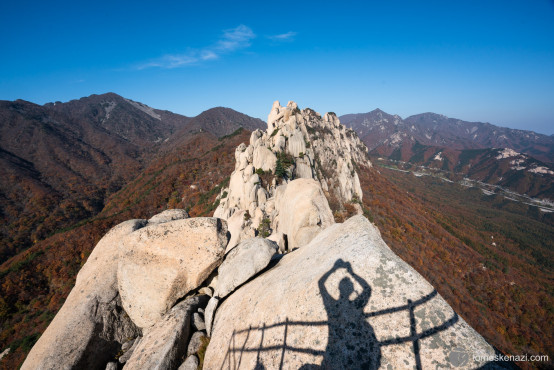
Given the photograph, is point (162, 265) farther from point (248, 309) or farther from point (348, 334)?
point (348, 334)

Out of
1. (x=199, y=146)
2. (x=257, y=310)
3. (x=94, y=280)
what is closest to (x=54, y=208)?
(x=199, y=146)

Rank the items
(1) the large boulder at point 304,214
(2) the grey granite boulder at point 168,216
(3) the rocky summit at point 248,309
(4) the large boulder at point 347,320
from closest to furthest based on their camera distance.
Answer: (4) the large boulder at point 347,320 < (3) the rocky summit at point 248,309 < (2) the grey granite boulder at point 168,216 < (1) the large boulder at point 304,214

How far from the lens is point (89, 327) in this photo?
9.70 metres

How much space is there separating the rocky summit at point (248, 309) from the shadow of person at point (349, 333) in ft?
0.08

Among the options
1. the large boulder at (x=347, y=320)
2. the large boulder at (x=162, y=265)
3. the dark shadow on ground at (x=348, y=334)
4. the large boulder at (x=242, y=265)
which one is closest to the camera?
the large boulder at (x=347, y=320)

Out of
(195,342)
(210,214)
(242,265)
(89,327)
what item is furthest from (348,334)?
(210,214)

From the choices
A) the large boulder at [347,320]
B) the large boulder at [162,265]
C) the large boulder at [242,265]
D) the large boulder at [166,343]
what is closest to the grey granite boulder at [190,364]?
the large boulder at [166,343]

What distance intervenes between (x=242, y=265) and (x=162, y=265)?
3.83 metres

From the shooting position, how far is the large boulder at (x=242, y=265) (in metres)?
9.92

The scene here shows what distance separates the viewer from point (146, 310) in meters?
10.3

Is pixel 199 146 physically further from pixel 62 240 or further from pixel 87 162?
pixel 87 162

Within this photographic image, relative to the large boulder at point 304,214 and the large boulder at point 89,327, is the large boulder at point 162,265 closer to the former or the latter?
the large boulder at point 89,327

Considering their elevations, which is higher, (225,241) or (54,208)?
(225,241)

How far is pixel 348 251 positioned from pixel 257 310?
3874 millimetres
